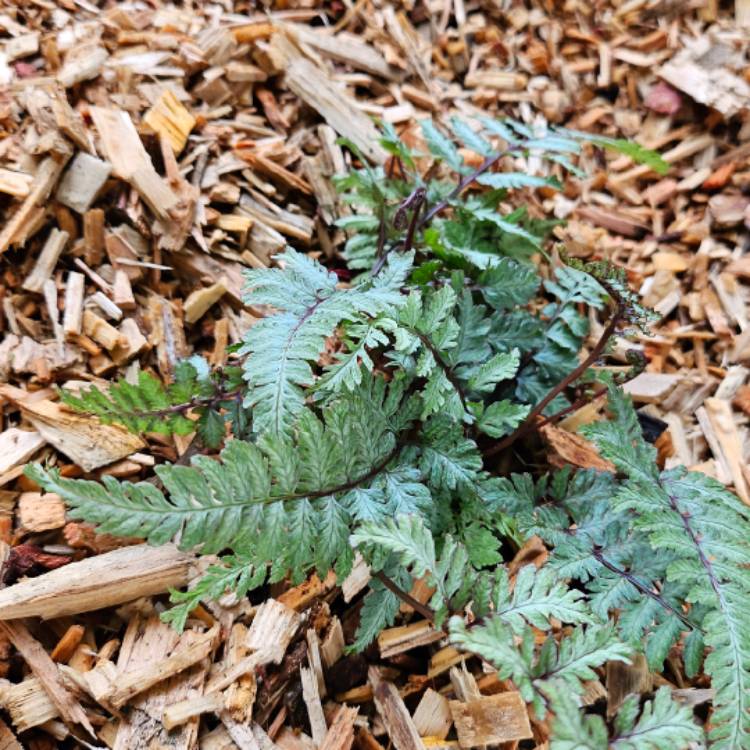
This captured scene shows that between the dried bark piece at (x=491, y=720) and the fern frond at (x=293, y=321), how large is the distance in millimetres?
692

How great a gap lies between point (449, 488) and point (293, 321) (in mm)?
462

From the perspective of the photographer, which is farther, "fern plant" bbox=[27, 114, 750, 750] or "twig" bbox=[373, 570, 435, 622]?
"twig" bbox=[373, 570, 435, 622]

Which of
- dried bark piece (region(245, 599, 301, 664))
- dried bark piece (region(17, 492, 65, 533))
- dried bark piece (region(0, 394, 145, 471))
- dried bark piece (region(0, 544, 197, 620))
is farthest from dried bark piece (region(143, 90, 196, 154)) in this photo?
dried bark piece (region(245, 599, 301, 664))

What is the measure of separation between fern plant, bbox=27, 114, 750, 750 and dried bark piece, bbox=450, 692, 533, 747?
0.20m

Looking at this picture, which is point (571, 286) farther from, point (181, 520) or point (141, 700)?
point (141, 700)

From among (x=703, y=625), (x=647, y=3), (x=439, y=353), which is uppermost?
(x=647, y=3)

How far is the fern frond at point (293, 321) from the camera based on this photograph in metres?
1.37

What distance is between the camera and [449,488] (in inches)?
60.8

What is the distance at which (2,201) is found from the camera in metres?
1.87

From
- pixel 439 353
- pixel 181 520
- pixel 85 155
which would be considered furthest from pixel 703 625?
pixel 85 155

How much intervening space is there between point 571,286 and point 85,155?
4.23ft

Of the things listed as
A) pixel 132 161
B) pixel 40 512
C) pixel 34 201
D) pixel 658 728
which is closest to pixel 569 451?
pixel 658 728

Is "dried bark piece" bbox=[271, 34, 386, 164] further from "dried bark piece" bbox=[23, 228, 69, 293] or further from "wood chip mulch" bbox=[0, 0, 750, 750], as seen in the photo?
"dried bark piece" bbox=[23, 228, 69, 293]

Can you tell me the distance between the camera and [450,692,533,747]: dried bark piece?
4.89ft
